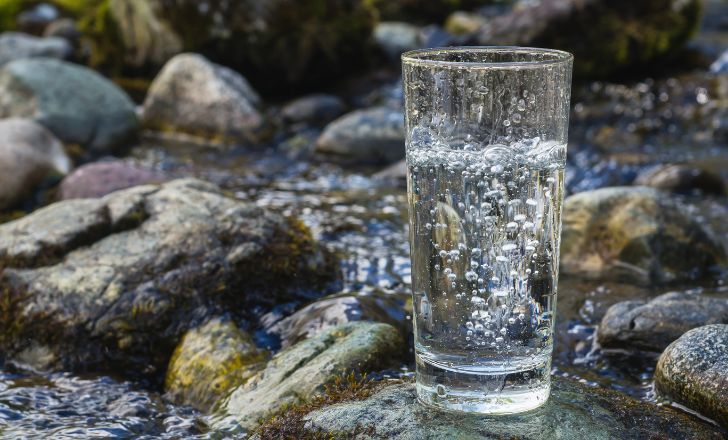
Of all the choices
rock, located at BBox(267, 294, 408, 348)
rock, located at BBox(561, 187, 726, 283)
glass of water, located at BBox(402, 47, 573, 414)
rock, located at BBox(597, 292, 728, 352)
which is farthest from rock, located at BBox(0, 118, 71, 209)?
glass of water, located at BBox(402, 47, 573, 414)

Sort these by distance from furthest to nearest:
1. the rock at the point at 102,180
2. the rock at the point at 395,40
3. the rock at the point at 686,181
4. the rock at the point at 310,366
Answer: the rock at the point at 395,40, the rock at the point at 686,181, the rock at the point at 102,180, the rock at the point at 310,366

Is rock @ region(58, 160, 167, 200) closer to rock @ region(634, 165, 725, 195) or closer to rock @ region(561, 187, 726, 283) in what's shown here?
rock @ region(561, 187, 726, 283)

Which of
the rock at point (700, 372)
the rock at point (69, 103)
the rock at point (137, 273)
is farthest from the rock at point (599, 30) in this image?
the rock at point (700, 372)

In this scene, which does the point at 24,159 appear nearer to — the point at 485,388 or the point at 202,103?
the point at 202,103

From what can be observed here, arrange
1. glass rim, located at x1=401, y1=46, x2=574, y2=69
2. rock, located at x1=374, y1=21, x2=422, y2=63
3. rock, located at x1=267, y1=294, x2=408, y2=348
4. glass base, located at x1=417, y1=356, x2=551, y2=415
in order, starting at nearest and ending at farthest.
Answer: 1. glass rim, located at x1=401, y1=46, x2=574, y2=69
2. glass base, located at x1=417, y1=356, x2=551, y2=415
3. rock, located at x1=267, y1=294, x2=408, y2=348
4. rock, located at x1=374, y1=21, x2=422, y2=63

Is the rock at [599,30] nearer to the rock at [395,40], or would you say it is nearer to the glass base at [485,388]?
the rock at [395,40]

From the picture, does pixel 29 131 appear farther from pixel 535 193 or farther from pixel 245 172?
pixel 535 193
